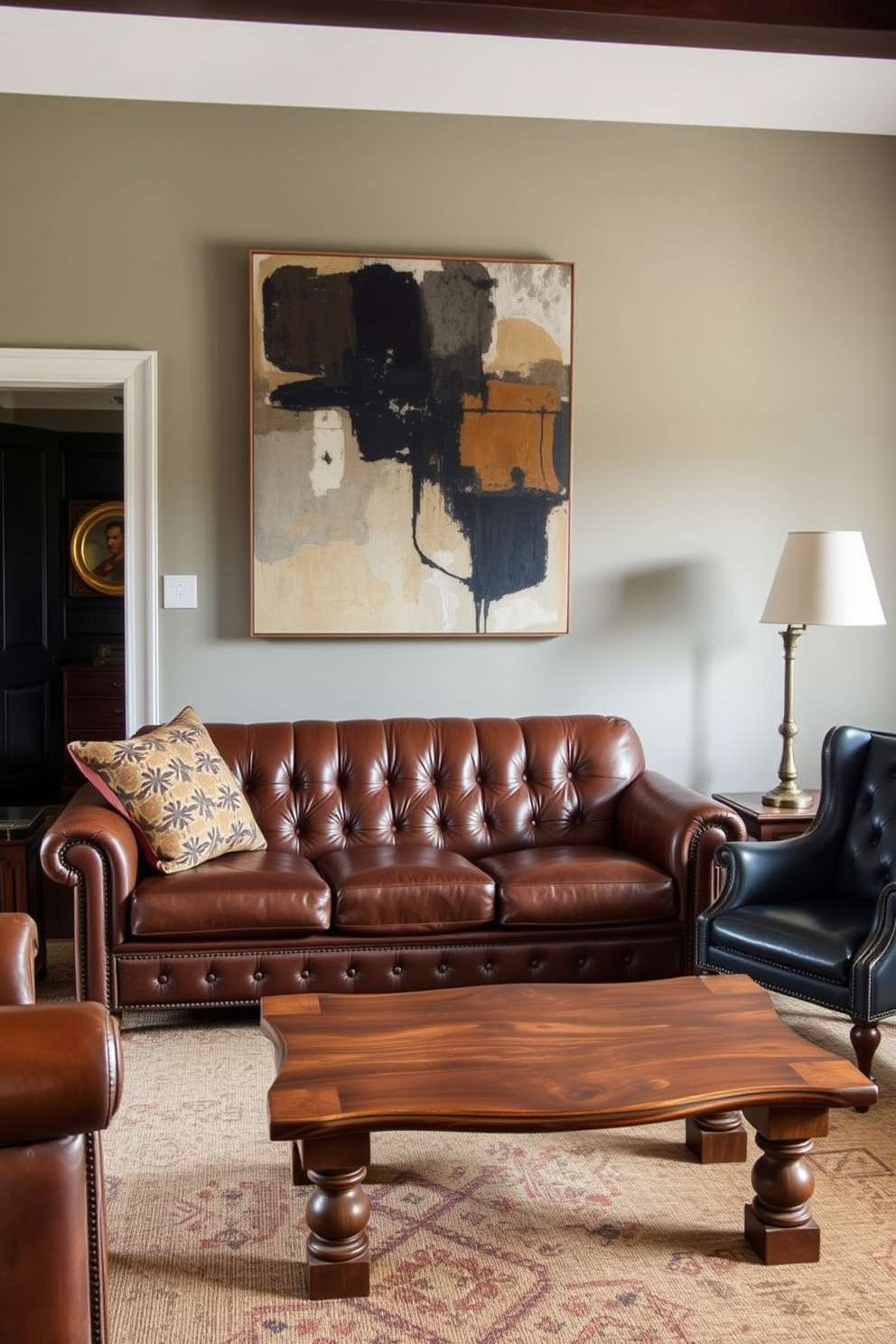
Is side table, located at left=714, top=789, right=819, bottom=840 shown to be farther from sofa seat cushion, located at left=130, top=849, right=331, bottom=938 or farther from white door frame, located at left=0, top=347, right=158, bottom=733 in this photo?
white door frame, located at left=0, top=347, right=158, bottom=733

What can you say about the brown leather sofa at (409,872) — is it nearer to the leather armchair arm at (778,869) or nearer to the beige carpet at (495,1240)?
the leather armchair arm at (778,869)

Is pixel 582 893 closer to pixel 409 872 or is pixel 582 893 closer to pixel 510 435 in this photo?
pixel 409 872

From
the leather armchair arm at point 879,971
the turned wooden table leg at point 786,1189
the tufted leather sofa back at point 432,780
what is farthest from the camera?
the tufted leather sofa back at point 432,780

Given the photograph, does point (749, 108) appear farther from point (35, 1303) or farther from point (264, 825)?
point (35, 1303)

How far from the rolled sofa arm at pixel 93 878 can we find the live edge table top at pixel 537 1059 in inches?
36.9

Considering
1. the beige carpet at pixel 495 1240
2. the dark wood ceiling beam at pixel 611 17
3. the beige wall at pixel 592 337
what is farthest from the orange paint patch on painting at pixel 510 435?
the beige carpet at pixel 495 1240

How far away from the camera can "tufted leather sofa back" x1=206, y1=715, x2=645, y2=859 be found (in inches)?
166

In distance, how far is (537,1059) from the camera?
2.52m

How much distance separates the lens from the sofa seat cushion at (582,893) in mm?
3811

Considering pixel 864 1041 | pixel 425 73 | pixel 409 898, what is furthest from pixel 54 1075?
pixel 425 73

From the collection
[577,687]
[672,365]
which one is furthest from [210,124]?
[577,687]

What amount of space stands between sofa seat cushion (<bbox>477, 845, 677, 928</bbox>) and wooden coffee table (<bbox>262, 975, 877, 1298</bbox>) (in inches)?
38.2

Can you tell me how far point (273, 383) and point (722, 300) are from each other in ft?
5.62

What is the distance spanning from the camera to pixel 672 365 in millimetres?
4762
